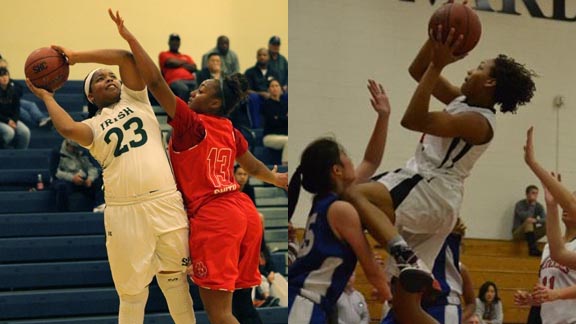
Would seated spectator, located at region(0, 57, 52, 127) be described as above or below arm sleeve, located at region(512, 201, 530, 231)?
above

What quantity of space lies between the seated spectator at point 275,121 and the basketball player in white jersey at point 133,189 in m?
3.48

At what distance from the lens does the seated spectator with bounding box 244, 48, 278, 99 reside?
8844mm

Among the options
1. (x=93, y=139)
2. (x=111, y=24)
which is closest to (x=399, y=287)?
(x=93, y=139)

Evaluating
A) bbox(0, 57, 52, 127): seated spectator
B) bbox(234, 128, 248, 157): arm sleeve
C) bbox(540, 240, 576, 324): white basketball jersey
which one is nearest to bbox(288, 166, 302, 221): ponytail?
bbox(234, 128, 248, 157): arm sleeve

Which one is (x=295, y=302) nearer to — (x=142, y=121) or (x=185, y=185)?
(x=185, y=185)

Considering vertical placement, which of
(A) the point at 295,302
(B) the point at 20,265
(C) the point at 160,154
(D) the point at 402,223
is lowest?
(B) the point at 20,265

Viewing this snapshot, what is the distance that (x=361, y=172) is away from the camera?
5566 mm

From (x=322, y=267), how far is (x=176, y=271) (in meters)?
0.71

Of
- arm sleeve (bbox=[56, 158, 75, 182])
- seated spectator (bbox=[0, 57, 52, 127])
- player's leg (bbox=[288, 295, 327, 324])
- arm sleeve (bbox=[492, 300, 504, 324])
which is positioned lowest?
arm sleeve (bbox=[492, 300, 504, 324])

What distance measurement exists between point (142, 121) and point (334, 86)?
221 centimetres

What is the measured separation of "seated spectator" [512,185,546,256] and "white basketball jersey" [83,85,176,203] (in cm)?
371

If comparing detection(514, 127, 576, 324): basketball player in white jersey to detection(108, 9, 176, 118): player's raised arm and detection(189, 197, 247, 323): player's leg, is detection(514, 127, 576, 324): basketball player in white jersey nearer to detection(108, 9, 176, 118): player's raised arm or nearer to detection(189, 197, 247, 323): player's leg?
detection(189, 197, 247, 323): player's leg

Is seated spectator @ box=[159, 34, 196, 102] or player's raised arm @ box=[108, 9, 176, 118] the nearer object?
player's raised arm @ box=[108, 9, 176, 118]

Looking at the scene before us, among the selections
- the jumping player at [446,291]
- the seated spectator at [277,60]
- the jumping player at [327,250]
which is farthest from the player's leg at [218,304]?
the seated spectator at [277,60]
